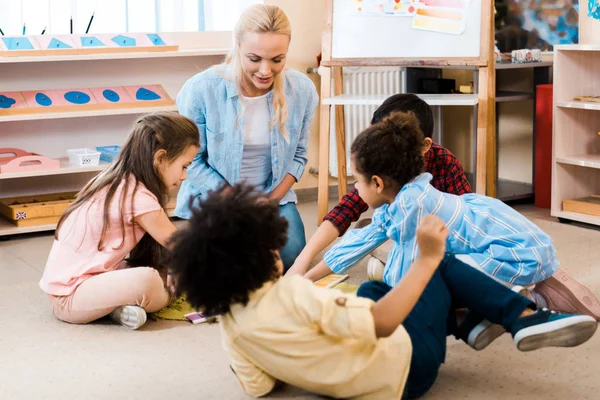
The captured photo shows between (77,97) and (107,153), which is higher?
(77,97)

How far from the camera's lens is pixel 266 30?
2.36m

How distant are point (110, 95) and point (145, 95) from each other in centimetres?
15

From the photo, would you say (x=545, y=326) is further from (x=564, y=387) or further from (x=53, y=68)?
(x=53, y=68)

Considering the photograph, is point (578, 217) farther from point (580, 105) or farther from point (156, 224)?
point (156, 224)

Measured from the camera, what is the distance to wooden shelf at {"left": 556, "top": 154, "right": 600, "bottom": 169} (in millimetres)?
3107

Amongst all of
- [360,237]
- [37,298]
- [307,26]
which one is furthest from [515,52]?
[37,298]

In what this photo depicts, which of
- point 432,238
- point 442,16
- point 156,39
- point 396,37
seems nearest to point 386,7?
point 396,37

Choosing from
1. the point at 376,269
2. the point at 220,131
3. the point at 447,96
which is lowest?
the point at 376,269

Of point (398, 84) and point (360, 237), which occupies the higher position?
point (398, 84)

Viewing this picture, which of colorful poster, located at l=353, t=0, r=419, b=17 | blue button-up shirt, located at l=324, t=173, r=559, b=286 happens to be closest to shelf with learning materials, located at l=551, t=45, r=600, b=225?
colorful poster, located at l=353, t=0, r=419, b=17

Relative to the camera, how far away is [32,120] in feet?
11.6

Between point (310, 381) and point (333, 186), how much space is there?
2.58 meters

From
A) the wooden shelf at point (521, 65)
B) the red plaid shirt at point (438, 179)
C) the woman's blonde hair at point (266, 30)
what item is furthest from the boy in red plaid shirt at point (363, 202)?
the wooden shelf at point (521, 65)

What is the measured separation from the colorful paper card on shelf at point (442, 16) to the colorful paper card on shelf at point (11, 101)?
1.61m
